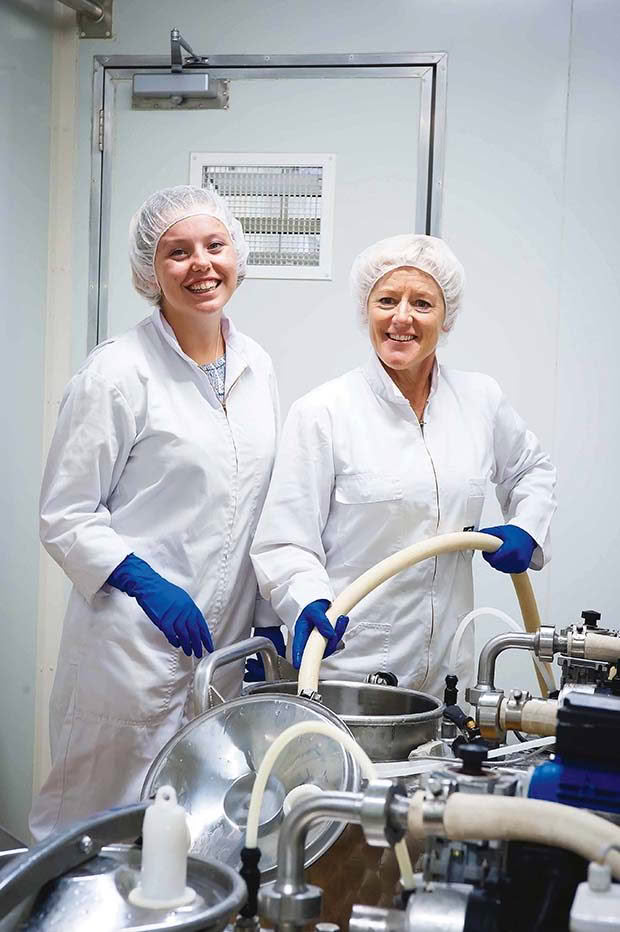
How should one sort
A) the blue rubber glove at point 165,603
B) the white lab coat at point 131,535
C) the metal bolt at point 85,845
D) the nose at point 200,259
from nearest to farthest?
the metal bolt at point 85,845, the blue rubber glove at point 165,603, the white lab coat at point 131,535, the nose at point 200,259

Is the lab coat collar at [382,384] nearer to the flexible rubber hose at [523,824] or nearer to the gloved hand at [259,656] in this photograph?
the gloved hand at [259,656]

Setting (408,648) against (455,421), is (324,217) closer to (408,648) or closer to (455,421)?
(455,421)

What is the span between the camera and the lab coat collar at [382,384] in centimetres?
217

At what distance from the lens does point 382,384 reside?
7.18 feet

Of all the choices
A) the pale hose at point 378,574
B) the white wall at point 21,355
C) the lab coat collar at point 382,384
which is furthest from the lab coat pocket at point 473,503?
the white wall at point 21,355

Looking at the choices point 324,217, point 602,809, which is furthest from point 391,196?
point 602,809

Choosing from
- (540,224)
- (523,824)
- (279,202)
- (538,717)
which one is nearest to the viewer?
(523,824)

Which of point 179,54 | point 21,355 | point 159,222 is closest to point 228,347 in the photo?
point 159,222

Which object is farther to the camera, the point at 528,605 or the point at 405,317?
the point at 528,605

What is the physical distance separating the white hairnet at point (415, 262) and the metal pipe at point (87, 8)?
4.35 feet

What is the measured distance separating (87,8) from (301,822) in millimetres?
2740

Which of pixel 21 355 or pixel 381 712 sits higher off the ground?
pixel 21 355

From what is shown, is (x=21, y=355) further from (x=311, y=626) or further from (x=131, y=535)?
(x=311, y=626)

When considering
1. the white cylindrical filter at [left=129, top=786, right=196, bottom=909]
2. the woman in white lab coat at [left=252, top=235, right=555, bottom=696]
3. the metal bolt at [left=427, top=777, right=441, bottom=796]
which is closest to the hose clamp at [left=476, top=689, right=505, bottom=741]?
the metal bolt at [left=427, top=777, right=441, bottom=796]
